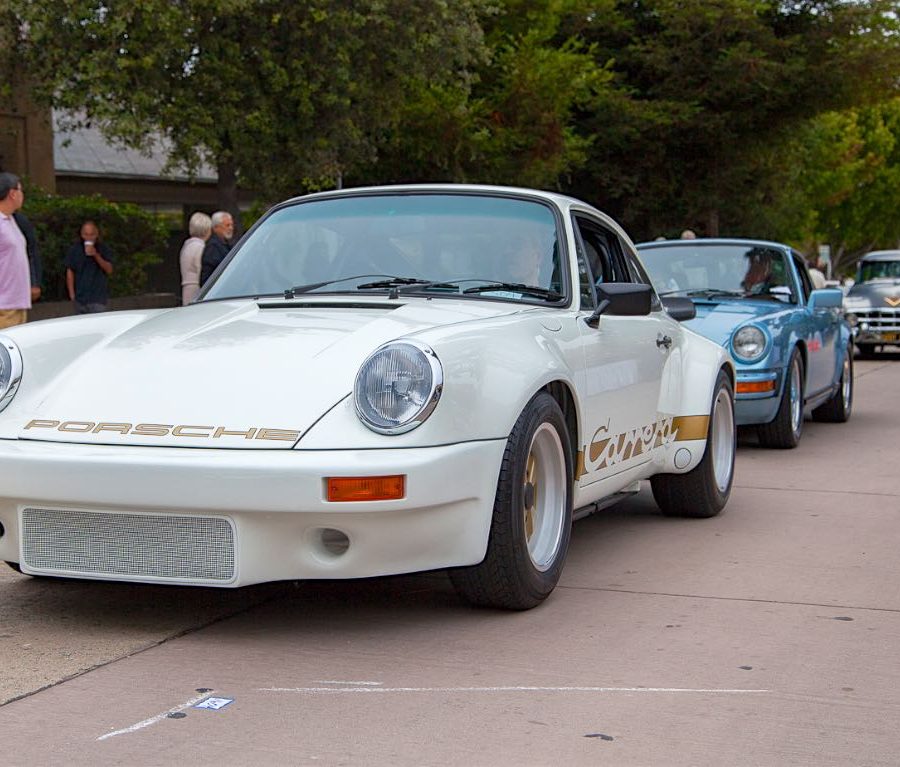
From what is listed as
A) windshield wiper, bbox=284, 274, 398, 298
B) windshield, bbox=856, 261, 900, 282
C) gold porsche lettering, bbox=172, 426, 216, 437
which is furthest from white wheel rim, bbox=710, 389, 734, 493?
windshield, bbox=856, 261, 900, 282

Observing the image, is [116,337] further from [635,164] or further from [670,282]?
[635,164]

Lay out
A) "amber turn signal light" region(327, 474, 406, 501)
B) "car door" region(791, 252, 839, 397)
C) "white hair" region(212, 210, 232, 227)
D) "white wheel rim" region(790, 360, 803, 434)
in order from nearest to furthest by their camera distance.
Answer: "amber turn signal light" region(327, 474, 406, 501)
"white wheel rim" region(790, 360, 803, 434)
"car door" region(791, 252, 839, 397)
"white hair" region(212, 210, 232, 227)

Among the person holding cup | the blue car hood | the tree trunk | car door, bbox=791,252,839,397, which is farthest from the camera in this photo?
the tree trunk

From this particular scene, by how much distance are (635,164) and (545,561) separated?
26305 millimetres

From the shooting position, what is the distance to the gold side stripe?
6820 mm

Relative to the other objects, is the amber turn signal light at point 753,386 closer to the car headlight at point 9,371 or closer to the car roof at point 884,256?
the car headlight at point 9,371

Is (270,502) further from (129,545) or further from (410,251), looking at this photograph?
(410,251)

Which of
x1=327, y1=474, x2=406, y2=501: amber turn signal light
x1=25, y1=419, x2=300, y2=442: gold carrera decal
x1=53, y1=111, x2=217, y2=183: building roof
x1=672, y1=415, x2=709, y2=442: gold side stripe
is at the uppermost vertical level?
x1=53, y1=111, x2=217, y2=183: building roof

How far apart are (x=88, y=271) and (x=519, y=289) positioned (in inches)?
411

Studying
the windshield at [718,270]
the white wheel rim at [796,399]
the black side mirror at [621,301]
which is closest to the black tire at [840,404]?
the windshield at [718,270]

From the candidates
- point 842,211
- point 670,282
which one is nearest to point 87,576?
point 670,282

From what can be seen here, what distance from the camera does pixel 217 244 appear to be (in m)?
13.0

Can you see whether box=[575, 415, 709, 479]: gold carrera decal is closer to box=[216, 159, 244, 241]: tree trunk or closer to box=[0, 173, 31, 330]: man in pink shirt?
box=[0, 173, 31, 330]: man in pink shirt

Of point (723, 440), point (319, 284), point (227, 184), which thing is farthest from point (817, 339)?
point (227, 184)
